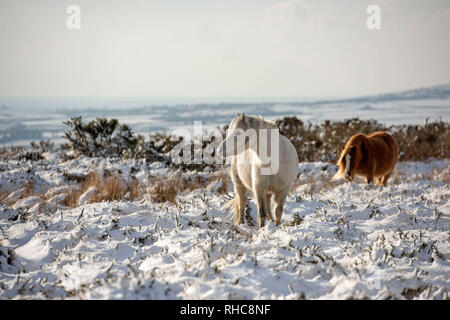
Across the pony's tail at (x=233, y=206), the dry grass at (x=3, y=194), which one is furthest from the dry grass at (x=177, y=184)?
the dry grass at (x=3, y=194)

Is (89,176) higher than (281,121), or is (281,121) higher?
(281,121)

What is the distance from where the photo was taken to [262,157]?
4961 mm

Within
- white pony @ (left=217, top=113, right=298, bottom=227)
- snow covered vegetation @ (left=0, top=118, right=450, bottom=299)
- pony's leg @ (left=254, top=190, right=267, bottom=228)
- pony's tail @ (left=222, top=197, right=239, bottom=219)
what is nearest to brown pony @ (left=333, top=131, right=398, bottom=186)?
snow covered vegetation @ (left=0, top=118, right=450, bottom=299)

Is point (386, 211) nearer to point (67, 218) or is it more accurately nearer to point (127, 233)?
point (127, 233)

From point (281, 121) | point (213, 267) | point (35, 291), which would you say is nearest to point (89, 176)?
point (35, 291)

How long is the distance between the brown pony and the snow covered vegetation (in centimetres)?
49

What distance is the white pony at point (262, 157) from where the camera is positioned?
15.7 ft

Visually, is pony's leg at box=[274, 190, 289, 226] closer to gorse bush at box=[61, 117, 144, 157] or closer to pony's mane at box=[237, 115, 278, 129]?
pony's mane at box=[237, 115, 278, 129]

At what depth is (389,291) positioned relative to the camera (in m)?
2.97

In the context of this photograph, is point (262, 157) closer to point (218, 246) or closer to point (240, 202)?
point (240, 202)

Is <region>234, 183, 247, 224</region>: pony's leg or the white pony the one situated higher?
the white pony

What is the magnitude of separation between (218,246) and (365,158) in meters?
5.31

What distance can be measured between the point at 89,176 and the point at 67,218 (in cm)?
423

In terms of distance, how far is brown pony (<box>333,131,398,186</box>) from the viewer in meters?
7.81
